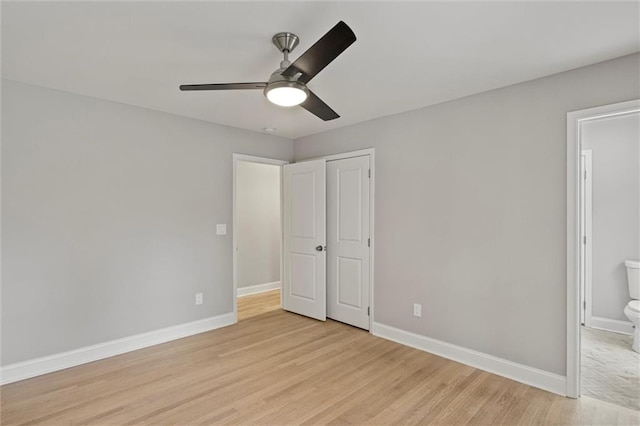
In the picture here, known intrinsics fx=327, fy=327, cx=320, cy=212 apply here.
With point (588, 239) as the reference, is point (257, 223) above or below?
above

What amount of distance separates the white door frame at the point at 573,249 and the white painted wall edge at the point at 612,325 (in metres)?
1.98

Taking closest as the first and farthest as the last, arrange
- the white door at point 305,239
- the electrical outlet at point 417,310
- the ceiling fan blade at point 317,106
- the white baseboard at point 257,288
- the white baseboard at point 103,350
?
1. the ceiling fan blade at point 317,106
2. the white baseboard at point 103,350
3. the electrical outlet at point 417,310
4. the white door at point 305,239
5. the white baseboard at point 257,288

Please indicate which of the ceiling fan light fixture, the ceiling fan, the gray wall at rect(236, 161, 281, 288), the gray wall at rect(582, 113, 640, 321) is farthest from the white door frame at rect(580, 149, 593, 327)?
the gray wall at rect(236, 161, 281, 288)

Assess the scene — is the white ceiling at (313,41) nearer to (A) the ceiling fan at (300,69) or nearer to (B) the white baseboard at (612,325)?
(A) the ceiling fan at (300,69)

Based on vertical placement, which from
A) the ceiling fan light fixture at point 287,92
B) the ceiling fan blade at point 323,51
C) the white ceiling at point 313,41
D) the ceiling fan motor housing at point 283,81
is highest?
the white ceiling at point 313,41

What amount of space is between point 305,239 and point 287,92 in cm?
268

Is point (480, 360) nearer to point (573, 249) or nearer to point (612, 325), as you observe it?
point (573, 249)

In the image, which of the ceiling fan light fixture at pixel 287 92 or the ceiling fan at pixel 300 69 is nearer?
the ceiling fan at pixel 300 69

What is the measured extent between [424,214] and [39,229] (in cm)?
354

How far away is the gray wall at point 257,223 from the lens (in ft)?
18.6

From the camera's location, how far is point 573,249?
2471 millimetres

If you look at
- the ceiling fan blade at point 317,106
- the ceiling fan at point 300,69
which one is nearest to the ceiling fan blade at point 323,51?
the ceiling fan at point 300,69

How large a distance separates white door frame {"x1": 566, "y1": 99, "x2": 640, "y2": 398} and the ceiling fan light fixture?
81.0 inches

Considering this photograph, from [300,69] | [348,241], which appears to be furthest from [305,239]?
[300,69]
